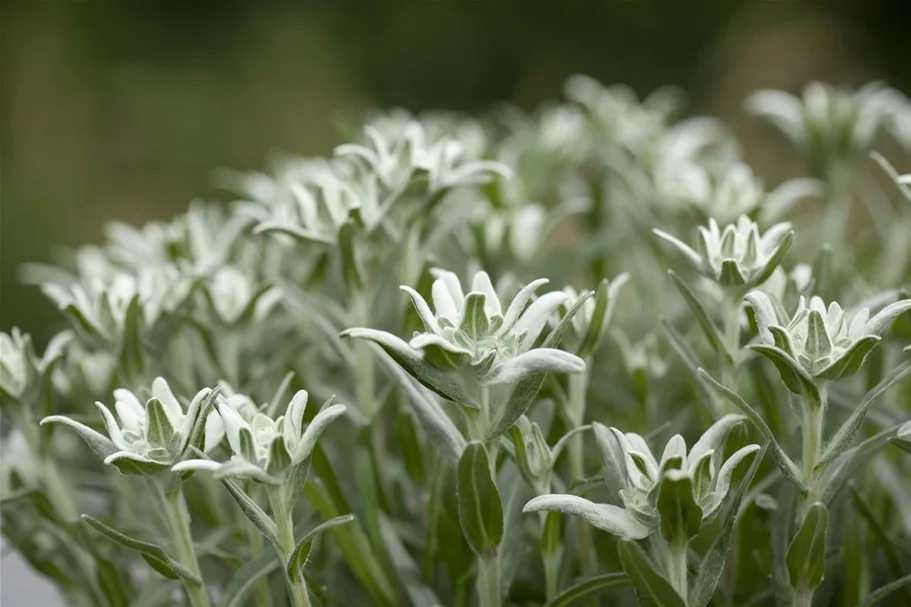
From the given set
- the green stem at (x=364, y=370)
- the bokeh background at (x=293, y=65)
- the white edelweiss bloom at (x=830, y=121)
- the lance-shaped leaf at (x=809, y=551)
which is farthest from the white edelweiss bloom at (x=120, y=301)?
the bokeh background at (x=293, y=65)

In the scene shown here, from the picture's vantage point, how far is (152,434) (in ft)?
1.83

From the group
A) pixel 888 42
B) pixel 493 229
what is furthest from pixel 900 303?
pixel 888 42

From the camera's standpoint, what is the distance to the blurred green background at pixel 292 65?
3.53 meters

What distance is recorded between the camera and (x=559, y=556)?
682 mm

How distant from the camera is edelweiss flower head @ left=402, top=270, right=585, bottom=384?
1.69ft

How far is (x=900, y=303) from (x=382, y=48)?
351cm

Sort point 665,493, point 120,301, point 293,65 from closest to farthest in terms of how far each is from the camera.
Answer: point 665,493
point 120,301
point 293,65

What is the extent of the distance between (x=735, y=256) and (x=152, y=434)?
37 centimetres

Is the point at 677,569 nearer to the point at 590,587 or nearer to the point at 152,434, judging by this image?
the point at 590,587

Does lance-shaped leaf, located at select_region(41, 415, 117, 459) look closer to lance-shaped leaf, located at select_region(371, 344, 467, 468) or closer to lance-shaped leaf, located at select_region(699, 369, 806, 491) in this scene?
lance-shaped leaf, located at select_region(371, 344, 467, 468)

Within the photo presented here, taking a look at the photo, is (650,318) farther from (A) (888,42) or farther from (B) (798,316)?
(A) (888,42)

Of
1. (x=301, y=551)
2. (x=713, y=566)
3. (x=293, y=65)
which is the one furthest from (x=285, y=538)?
(x=293, y=65)

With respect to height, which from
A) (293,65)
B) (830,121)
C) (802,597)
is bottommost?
(802,597)

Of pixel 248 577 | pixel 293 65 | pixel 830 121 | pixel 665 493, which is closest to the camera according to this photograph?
pixel 665 493
